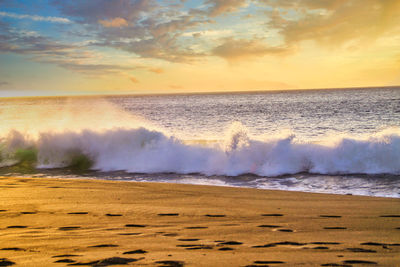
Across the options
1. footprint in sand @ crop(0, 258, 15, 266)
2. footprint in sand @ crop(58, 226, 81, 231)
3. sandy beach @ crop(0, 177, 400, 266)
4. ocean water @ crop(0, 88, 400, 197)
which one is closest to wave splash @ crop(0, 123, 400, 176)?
ocean water @ crop(0, 88, 400, 197)

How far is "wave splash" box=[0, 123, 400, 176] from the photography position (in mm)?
10734

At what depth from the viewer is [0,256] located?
341 centimetres

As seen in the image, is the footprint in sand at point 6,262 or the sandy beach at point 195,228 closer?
the footprint in sand at point 6,262

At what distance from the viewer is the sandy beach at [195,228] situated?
330 cm

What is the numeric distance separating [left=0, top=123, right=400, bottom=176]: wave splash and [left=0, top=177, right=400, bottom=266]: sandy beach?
4.22 meters

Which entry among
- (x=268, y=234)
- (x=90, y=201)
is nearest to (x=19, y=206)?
(x=90, y=201)

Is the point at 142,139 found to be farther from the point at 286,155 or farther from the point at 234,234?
the point at 234,234

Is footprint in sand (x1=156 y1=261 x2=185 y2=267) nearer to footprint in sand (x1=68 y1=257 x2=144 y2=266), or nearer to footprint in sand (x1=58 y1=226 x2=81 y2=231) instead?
footprint in sand (x1=68 y1=257 x2=144 y2=266)

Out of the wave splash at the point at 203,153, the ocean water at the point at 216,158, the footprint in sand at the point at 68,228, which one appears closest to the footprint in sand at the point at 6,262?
the footprint in sand at the point at 68,228

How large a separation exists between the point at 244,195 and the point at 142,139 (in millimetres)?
8108

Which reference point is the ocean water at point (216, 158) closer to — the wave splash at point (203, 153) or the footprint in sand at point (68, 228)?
the wave splash at point (203, 153)

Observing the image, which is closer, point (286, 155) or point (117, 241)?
point (117, 241)

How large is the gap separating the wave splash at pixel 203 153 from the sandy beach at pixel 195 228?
4.22 meters

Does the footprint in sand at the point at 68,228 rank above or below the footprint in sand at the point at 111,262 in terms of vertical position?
below
